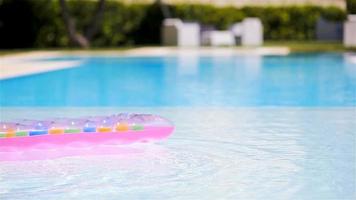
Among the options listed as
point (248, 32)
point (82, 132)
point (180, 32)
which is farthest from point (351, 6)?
point (82, 132)

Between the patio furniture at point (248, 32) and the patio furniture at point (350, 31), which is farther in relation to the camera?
the patio furniture at point (248, 32)

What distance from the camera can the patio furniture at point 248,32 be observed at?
27766 millimetres

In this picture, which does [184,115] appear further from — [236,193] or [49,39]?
[49,39]

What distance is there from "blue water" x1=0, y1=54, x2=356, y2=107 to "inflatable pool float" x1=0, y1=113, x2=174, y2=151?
11.7 ft

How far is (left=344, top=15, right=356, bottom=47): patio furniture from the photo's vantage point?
23456mm

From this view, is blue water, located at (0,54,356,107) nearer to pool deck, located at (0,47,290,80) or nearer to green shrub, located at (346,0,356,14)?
pool deck, located at (0,47,290,80)

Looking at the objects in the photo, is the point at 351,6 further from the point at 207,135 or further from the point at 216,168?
the point at 216,168

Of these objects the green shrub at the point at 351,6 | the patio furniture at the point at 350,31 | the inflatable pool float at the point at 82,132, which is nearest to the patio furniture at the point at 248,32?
the green shrub at the point at 351,6

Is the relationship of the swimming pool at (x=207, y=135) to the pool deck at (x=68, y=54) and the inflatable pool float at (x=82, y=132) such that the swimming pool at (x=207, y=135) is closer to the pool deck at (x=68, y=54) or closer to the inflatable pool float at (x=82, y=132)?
the inflatable pool float at (x=82, y=132)

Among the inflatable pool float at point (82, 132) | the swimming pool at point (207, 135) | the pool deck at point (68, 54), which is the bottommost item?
the pool deck at point (68, 54)

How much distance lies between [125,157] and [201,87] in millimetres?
7267

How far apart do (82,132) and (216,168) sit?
1.44 meters

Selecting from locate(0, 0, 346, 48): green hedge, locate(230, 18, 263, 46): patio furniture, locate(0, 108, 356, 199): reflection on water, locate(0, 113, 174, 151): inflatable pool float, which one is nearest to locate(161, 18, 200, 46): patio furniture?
locate(0, 0, 346, 48): green hedge

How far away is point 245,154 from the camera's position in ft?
23.4
